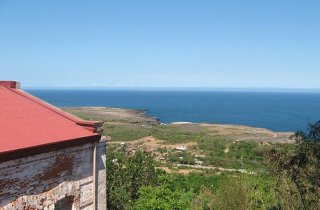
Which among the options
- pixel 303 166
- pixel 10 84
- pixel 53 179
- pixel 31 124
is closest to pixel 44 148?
pixel 53 179

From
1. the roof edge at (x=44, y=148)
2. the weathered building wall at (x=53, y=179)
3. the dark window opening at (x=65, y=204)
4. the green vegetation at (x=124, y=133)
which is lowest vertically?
the green vegetation at (x=124, y=133)

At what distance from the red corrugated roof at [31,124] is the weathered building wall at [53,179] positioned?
406 millimetres

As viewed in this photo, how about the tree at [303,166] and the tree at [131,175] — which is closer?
the tree at [303,166]

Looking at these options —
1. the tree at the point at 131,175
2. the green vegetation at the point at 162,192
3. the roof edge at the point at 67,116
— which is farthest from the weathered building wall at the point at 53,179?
the tree at the point at 131,175

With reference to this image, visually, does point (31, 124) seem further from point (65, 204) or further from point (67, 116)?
point (65, 204)

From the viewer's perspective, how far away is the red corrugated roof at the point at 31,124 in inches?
451

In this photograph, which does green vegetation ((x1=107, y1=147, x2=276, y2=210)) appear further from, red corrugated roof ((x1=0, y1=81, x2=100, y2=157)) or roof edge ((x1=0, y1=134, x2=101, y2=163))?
red corrugated roof ((x1=0, y1=81, x2=100, y2=157))

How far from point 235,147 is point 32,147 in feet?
201

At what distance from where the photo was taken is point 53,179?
12.4 meters

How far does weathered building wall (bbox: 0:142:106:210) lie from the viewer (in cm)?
1091

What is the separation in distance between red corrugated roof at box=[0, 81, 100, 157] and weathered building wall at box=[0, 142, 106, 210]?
0.41 m

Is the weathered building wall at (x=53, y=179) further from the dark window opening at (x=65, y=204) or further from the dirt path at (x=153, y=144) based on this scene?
→ the dirt path at (x=153, y=144)

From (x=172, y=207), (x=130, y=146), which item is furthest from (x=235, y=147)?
(x=172, y=207)

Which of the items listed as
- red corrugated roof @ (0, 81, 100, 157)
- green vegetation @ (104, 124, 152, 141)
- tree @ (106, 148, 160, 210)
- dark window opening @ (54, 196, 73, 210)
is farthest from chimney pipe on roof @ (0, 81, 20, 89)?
green vegetation @ (104, 124, 152, 141)
